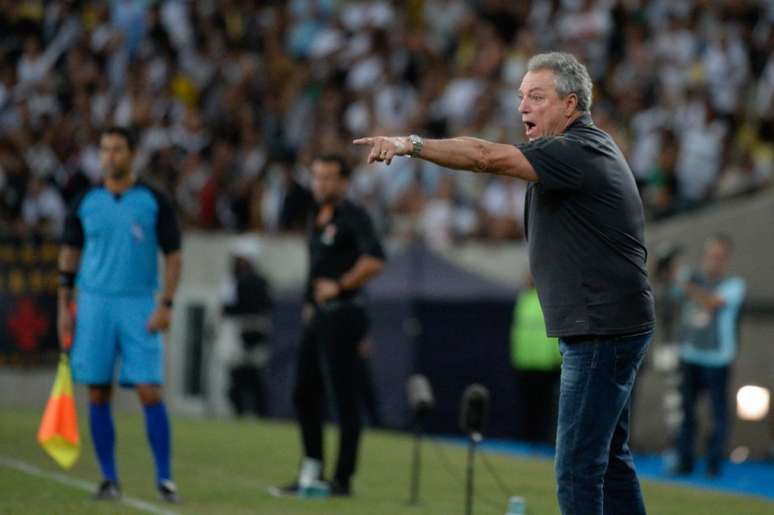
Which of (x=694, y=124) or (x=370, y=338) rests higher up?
(x=694, y=124)

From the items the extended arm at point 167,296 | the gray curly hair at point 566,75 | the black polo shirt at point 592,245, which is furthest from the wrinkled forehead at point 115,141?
the black polo shirt at point 592,245

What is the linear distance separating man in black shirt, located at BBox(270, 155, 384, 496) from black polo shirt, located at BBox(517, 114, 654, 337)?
12.9 ft

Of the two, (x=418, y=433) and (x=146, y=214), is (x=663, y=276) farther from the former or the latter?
(x=146, y=214)

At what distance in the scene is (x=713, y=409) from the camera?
14.3 meters

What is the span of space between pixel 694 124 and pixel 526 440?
3.97 metres

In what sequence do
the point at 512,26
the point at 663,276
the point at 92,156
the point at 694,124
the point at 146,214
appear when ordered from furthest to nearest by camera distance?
the point at 512,26, the point at 92,156, the point at 694,124, the point at 663,276, the point at 146,214

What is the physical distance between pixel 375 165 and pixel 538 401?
4.79 m

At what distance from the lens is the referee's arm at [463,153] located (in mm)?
5680

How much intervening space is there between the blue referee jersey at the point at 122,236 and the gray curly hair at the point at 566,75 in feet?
12.8

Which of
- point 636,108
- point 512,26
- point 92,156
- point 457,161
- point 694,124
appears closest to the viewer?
point 457,161

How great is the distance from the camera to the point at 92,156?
20.0m

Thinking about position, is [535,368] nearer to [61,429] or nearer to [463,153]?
[61,429]

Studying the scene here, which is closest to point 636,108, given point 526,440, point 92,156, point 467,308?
point 467,308

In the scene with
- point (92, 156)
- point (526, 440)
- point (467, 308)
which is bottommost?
point (526, 440)
